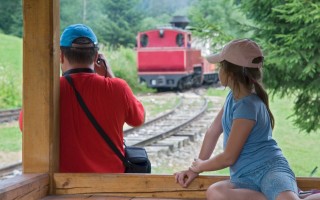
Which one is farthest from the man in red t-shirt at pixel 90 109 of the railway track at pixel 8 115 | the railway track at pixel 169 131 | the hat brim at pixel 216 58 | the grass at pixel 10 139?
the railway track at pixel 8 115

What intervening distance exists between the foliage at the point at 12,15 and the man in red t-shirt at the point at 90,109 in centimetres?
2715

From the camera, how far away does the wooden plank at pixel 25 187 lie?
283 centimetres

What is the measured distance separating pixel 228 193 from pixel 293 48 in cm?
504

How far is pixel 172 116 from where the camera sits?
49.8 feet

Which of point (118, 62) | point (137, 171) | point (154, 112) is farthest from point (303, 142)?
point (118, 62)

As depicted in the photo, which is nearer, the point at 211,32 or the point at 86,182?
the point at 86,182

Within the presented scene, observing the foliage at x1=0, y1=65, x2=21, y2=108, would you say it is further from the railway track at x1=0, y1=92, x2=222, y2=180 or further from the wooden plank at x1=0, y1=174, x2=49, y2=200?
the wooden plank at x1=0, y1=174, x2=49, y2=200

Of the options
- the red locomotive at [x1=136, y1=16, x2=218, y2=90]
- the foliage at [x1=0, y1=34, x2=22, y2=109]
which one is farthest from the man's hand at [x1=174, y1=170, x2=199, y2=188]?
the red locomotive at [x1=136, y1=16, x2=218, y2=90]

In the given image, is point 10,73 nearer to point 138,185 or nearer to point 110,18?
point 110,18

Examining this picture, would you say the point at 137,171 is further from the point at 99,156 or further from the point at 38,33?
the point at 38,33

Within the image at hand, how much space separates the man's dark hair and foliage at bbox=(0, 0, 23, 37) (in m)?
27.2

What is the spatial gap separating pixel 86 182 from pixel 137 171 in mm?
330

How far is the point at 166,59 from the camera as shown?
23188mm

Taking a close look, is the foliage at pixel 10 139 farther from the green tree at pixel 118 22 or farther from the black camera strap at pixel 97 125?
the green tree at pixel 118 22
